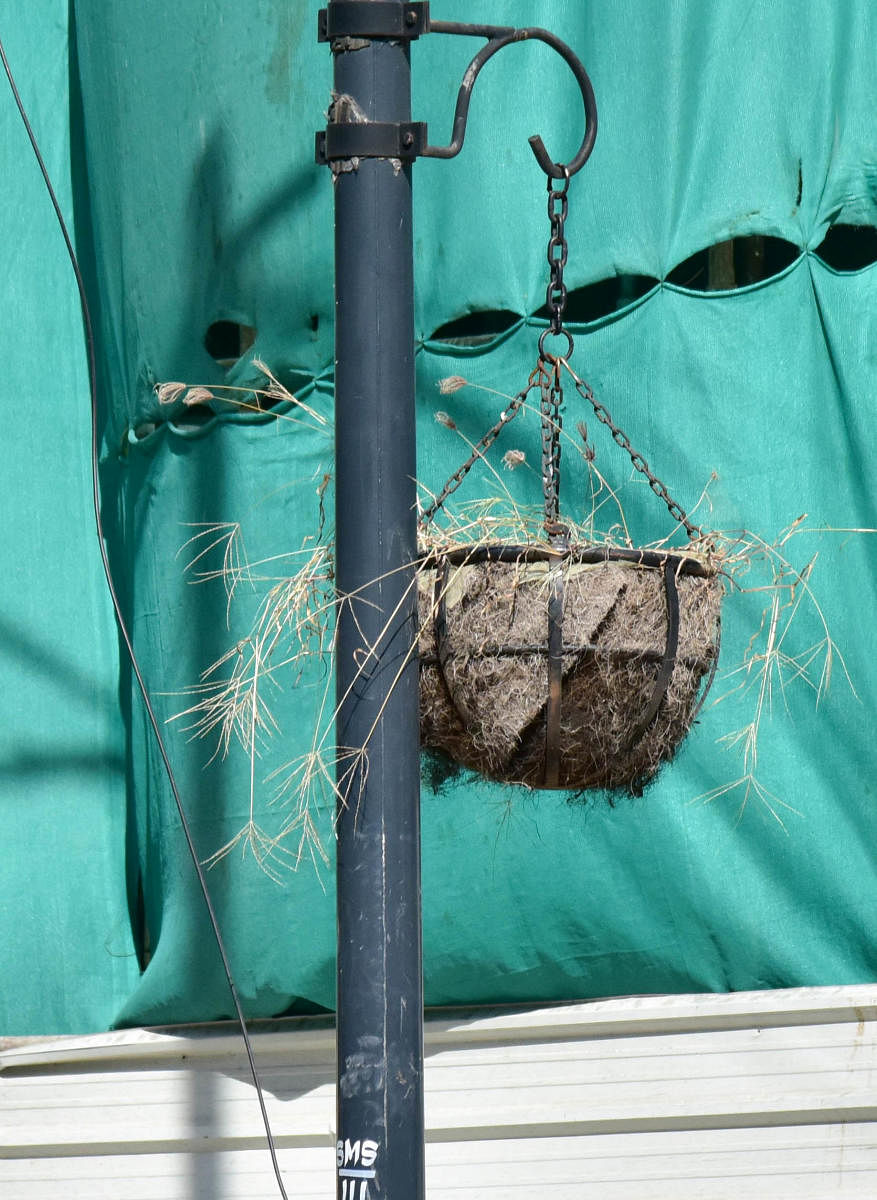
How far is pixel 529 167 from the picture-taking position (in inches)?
116

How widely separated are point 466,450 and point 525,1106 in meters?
1.38

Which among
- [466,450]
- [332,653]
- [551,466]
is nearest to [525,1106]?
[332,653]

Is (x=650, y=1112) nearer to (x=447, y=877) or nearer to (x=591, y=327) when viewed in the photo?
(x=447, y=877)

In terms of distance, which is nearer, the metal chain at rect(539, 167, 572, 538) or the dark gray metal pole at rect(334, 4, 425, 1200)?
the dark gray metal pole at rect(334, 4, 425, 1200)

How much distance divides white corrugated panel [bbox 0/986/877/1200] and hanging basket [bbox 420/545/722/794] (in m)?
1.36

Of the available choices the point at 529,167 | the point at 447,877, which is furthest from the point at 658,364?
the point at 447,877

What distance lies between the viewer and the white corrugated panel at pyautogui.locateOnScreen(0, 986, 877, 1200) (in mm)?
2965

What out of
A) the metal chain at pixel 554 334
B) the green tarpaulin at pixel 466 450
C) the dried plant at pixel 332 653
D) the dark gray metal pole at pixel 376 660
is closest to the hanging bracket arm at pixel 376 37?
the dark gray metal pole at pixel 376 660

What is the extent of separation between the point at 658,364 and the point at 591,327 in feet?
0.51

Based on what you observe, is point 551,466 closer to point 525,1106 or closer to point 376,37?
point 376,37

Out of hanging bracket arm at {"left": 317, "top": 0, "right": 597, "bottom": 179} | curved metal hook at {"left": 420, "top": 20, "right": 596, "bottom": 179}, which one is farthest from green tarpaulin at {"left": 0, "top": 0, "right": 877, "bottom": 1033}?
hanging bracket arm at {"left": 317, "top": 0, "right": 597, "bottom": 179}

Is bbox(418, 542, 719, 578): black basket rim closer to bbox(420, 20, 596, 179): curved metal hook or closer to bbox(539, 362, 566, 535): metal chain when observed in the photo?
bbox(539, 362, 566, 535): metal chain

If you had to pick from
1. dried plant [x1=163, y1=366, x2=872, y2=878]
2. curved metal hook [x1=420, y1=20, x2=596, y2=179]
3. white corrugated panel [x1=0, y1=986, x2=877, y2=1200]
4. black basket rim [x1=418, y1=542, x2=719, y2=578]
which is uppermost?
curved metal hook [x1=420, y1=20, x2=596, y2=179]

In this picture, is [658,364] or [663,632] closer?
[663,632]
